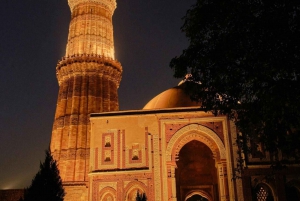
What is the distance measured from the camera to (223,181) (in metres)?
15.9

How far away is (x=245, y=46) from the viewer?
8188mm

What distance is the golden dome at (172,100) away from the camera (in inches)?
729

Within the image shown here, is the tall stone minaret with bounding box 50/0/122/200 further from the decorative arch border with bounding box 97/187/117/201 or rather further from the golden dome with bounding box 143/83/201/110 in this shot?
the golden dome with bounding box 143/83/201/110

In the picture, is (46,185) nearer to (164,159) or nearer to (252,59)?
(164,159)

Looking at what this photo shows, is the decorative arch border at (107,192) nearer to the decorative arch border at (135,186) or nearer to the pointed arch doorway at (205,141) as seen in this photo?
the decorative arch border at (135,186)

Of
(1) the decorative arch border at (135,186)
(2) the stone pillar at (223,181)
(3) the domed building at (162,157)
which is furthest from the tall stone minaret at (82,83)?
(2) the stone pillar at (223,181)

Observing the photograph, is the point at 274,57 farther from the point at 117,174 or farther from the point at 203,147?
the point at 203,147

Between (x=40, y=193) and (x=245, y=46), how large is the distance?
7.12m

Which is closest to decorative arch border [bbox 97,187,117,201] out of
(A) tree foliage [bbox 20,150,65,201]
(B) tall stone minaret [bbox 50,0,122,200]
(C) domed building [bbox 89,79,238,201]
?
(C) domed building [bbox 89,79,238,201]

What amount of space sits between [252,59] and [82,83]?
16199mm

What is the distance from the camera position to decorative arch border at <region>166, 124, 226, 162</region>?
640 inches

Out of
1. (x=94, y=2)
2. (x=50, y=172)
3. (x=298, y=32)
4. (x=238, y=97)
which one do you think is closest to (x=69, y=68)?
(x=94, y=2)

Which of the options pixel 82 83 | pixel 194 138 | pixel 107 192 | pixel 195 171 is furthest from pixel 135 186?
pixel 82 83

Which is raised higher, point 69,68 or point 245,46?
point 69,68
